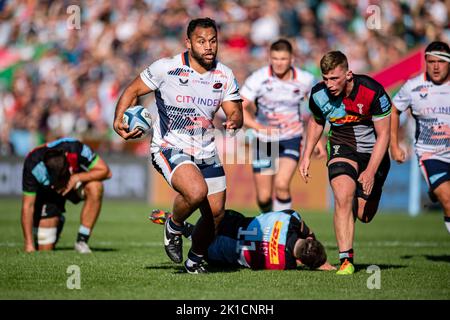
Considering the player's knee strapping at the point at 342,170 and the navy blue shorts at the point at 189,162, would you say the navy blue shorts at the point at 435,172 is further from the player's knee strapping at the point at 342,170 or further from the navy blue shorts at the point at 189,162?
the navy blue shorts at the point at 189,162

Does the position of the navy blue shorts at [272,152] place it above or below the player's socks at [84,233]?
above

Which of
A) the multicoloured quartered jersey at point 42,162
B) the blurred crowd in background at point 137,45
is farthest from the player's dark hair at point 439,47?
the blurred crowd in background at point 137,45

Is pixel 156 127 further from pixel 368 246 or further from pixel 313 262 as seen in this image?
pixel 368 246

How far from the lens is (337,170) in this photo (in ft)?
31.3

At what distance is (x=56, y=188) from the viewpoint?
12.1m

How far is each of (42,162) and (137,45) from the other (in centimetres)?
1279

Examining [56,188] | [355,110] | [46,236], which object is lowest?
[46,236]

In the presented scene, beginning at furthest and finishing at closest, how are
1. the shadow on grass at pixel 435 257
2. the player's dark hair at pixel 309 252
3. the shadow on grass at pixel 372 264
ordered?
the shadow on grass at pixel 435 257 < the shadow on grass at pixel 372 264 < the player's dark hair at pixel 309 252

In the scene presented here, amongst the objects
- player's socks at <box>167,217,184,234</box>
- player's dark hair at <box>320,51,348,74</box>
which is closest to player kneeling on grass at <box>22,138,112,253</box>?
player's socks at <box>167,217,184,234</box>

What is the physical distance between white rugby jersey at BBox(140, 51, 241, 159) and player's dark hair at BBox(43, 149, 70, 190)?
278cm

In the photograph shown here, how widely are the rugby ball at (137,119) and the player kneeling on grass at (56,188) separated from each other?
3202 mm

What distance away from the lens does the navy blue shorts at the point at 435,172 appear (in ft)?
35.6

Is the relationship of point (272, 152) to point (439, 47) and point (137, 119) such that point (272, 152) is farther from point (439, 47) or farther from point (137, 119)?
point (137, 119)

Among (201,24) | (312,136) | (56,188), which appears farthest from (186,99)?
(56,188)
